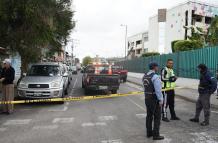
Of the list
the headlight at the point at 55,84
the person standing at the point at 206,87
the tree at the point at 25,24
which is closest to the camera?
the person standing at the point at 206,87

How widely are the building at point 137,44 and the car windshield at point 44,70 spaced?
282ft

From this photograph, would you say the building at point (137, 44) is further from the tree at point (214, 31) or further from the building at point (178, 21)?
the tree at point (214, 31)

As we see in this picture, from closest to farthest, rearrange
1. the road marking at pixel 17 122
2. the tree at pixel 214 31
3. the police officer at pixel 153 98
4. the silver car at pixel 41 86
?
the police officer at pixel 153 98 < the road marking at pixel 17 122 < the silver car at pixel 41 86 < the tree at pixel 214 31

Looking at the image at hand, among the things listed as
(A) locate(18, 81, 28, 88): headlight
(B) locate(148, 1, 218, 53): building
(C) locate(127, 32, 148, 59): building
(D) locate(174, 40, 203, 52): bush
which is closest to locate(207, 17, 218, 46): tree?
(D) locate(174, 40, 203, 52): bush

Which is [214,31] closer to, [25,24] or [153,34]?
[25,24]

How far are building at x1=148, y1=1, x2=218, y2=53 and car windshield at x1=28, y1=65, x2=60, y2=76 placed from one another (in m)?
51.0

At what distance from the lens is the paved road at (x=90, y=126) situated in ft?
27.1

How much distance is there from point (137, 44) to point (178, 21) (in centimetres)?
3820

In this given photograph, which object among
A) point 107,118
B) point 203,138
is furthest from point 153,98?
point 107,118

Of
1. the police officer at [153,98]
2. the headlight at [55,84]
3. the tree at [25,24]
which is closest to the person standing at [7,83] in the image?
the headlight at [55,84]

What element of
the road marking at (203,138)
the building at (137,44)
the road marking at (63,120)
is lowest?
the road marking at (203,138)

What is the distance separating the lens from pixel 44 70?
1631cm

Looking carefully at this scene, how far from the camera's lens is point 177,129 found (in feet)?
30.8

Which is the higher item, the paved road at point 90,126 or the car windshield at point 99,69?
the car windshield at point 99,69
